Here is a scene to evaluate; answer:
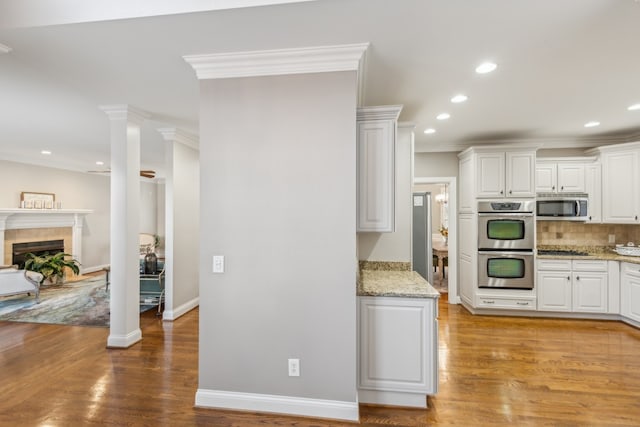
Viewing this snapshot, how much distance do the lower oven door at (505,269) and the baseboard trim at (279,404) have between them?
10.0 feet

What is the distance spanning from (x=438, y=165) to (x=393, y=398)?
3.72 metres

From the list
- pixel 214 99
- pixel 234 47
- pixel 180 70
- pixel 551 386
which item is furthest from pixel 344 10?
pixel 551 386

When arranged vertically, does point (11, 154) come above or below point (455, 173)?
above

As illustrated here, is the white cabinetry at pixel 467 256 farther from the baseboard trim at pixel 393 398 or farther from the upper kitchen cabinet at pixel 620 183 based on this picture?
the baseboard trim at pixel 393 398

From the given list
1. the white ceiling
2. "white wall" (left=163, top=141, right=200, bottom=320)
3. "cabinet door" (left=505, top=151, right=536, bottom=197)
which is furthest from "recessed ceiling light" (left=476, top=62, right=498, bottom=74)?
"white wall" (left=163, top=141, right=200, bottom=320)

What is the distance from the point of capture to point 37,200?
648 cm

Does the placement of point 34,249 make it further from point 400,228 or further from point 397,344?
point 397,344

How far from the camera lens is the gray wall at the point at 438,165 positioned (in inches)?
198

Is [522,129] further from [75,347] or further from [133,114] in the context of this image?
[75,347]

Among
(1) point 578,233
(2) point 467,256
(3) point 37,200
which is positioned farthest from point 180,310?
(1) point 578,233

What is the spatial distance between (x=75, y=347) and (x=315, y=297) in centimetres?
299

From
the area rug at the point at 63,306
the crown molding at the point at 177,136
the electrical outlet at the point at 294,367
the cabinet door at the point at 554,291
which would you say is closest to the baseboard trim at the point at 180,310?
the area rug at the point at 63,306

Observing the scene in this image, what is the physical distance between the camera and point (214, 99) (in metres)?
2.32

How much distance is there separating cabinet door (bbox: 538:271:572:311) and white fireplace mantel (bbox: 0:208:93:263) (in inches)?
355
